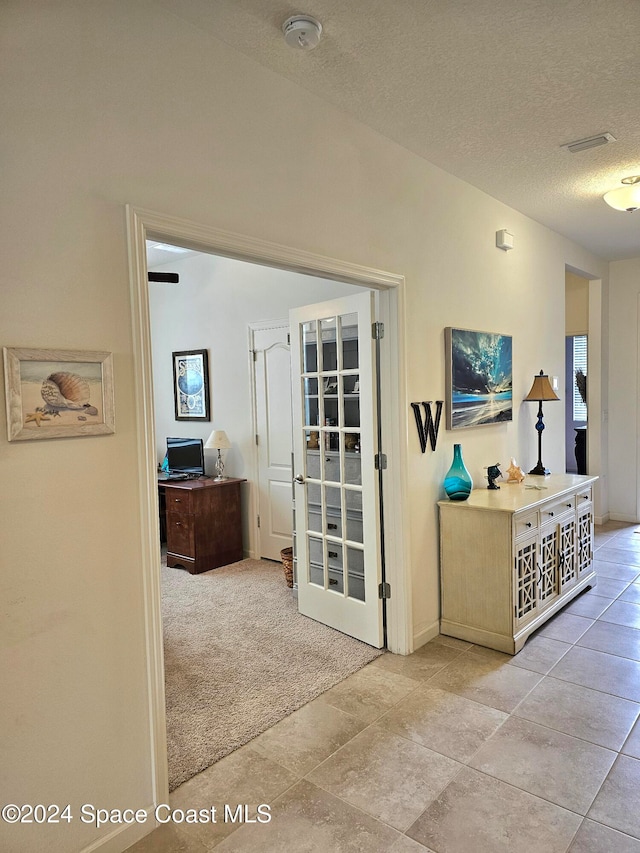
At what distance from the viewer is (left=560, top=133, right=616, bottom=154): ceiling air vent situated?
3.07 meters

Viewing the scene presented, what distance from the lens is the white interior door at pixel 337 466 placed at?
3.24m

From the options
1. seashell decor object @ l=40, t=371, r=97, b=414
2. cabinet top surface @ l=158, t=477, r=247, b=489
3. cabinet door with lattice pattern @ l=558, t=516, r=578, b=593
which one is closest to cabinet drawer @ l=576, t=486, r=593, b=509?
cabinet door with lattice pattern @ l=558, t=516, r=578, b=593

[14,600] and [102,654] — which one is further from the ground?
[14,600]

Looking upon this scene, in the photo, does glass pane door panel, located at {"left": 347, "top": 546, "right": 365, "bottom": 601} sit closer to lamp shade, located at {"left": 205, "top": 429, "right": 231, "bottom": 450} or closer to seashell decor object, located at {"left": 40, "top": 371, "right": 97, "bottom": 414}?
seashell decor object, located at {"left": 40, "top": 371, "right": 97, "bottom": 414}

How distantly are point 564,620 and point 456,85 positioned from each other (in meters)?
3.14

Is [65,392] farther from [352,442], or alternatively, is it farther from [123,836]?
[352,442]

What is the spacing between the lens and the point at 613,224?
15.5 feet

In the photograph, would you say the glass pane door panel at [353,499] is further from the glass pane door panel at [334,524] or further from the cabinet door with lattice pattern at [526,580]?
the cabinet door with lattice pattern at [526,580]

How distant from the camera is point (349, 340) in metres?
3.33

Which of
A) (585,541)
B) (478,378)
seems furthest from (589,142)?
(585,541)

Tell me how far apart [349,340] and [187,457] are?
2.72 metres

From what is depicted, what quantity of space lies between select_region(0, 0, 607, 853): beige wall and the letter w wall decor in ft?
4.08

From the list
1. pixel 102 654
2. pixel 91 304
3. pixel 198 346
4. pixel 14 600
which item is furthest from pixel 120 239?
pixel 198 346

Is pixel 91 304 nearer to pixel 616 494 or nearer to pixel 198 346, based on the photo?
pixel 198 346
